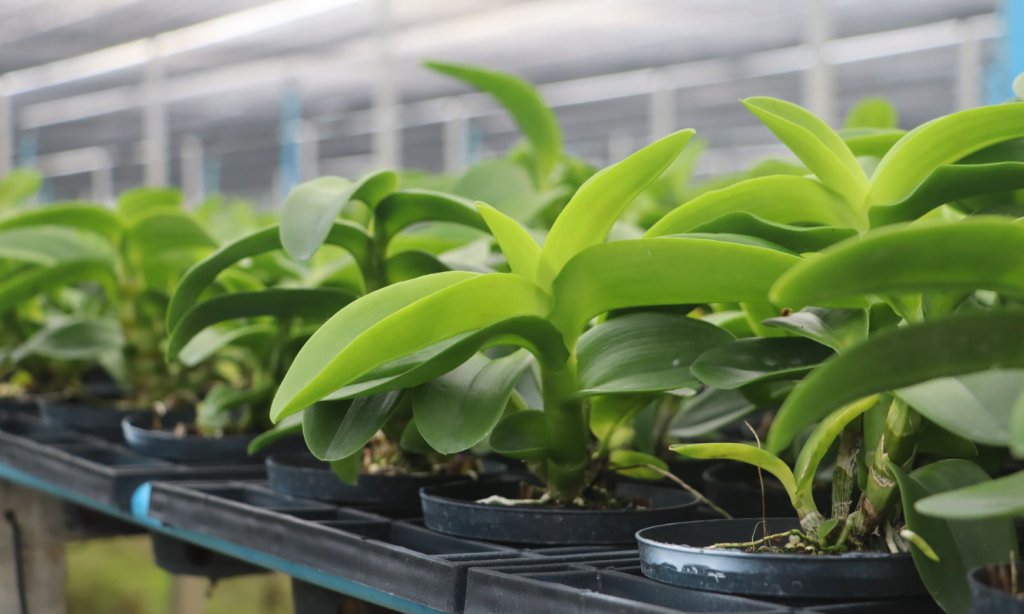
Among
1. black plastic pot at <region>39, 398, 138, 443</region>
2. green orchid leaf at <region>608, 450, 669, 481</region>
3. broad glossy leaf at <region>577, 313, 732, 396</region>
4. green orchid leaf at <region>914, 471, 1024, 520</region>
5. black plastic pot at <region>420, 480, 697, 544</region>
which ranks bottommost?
black plastic pot at <region>39, 398, 138, 443</region>

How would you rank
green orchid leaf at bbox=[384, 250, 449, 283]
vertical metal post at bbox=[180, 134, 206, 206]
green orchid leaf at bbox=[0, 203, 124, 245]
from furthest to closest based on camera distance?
vertical metal post at bbox=[180, 134, 206, 206]
green orchid leaf at bbox=[0, 203, 124, 245]
green orchid leaf at bbox=[384, 250, 449, 283]

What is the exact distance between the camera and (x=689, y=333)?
25.3 inches

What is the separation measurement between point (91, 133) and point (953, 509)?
12155mm

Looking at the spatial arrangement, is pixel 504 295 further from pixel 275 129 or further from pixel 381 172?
pixel 275 129

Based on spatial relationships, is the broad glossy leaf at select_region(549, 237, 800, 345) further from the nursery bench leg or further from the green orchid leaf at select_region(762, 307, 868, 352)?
the nursery bench leg

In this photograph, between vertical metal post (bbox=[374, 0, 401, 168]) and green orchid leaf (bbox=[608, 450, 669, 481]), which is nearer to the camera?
green orchid leaf (bbox=[608, 450, 669, 481])

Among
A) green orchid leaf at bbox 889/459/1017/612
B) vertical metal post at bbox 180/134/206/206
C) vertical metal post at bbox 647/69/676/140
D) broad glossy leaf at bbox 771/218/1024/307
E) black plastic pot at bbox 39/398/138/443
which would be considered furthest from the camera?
vertical metal post at bbox 180/134/206/206

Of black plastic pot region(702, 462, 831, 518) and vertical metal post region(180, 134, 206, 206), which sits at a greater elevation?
vertical metal post region(180, 134, 206, 206)

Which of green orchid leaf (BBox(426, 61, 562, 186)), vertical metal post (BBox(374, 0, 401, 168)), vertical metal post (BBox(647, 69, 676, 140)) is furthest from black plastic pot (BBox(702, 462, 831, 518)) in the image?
vertical metal post (BBox(647, 69, 676, 140))

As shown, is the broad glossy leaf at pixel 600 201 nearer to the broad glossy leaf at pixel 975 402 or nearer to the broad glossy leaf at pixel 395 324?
the broad glossy leaf at pixel 395 324

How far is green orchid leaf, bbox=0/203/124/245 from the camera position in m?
1.19

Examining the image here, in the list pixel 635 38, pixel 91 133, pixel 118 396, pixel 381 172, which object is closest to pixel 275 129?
pixel 91 133

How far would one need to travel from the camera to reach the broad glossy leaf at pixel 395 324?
0.51 m

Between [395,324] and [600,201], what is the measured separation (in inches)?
5.7
